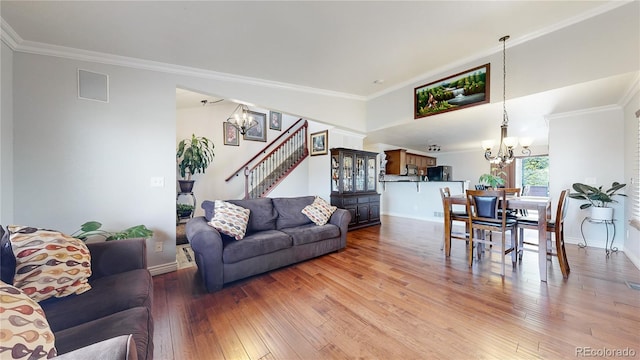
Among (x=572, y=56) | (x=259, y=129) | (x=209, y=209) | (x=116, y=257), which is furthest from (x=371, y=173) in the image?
(x=116, y=257)

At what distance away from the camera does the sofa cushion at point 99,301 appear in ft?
3.88

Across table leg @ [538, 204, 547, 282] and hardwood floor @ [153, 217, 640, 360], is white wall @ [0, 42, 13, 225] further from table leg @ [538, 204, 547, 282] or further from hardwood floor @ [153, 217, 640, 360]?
table leg @ [538, 204, 547, 282]

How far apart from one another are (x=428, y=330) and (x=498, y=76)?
3.33m

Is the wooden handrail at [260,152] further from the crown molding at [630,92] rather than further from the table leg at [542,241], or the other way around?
the crown molding at [630,92]

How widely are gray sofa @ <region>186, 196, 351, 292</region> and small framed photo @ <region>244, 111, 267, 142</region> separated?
324 centimetres

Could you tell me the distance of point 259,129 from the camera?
241 inches

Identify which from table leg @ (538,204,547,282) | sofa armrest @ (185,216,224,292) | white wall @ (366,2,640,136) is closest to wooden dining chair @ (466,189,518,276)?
table leg @ (538,204,547,282)

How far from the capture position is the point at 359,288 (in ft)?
7.38

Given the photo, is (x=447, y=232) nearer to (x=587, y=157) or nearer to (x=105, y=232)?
(x=587, y=157)

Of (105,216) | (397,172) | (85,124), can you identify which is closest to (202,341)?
(105,216)

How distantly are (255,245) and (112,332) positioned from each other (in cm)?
148

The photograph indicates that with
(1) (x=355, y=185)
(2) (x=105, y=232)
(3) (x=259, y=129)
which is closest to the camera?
(2) (x=105, y=232)

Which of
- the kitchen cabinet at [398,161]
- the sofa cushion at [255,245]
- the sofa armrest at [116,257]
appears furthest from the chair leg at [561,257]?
the kitchen cabinet at [398,161]

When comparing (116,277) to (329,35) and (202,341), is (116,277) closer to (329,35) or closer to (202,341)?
(202,341)
